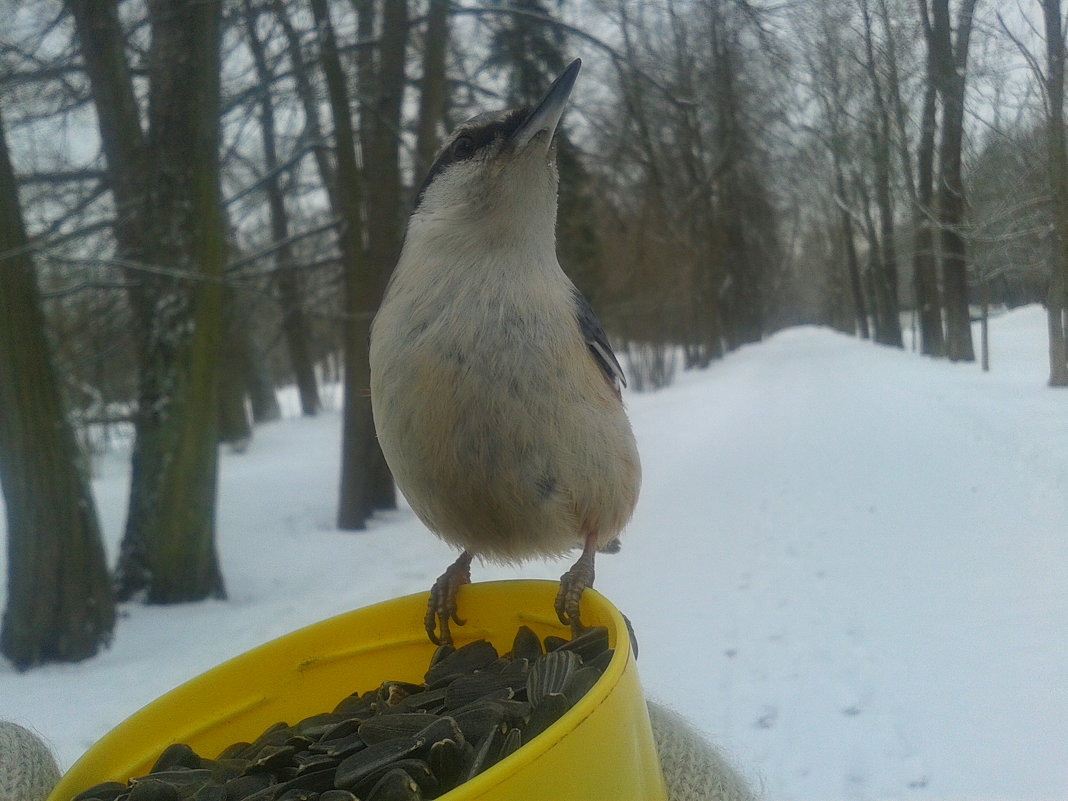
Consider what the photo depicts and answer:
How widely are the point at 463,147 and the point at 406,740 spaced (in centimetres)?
102

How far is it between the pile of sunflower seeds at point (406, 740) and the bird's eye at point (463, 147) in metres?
0.86

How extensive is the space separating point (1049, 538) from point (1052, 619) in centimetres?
32

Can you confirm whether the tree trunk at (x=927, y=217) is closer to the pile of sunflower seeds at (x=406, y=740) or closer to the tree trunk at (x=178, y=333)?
the pile of sunflower seeds at (x=406, y=740)

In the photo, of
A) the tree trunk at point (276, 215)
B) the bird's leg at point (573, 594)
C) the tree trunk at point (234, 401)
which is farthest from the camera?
the tree trunk at point (234, 401)

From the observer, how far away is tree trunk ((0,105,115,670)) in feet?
12.3

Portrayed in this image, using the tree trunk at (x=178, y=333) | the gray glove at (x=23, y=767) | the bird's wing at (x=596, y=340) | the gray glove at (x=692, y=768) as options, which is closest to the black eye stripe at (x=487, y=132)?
the bird's wing at (x=596, y=340)

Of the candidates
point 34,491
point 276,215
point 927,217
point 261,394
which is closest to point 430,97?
point 276,215

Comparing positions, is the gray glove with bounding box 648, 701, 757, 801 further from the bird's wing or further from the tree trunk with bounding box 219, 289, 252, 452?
the tree trunk with bounding box 219, 289, 252, 452

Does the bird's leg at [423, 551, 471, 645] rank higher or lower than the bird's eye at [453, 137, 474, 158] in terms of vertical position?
lower

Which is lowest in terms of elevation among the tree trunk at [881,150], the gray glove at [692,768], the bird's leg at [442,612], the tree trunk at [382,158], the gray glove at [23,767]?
the gray glove at [692,768]

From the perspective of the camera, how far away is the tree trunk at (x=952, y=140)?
2268mm

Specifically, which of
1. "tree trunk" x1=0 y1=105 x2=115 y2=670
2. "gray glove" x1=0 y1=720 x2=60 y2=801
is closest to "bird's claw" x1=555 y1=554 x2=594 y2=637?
"gray glove" x1=0 y1=720 x2=60 y2=801

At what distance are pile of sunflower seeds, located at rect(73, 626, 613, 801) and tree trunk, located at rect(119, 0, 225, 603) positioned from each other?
3.90m

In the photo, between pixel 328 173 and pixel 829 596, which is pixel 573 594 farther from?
pixel 328 173
